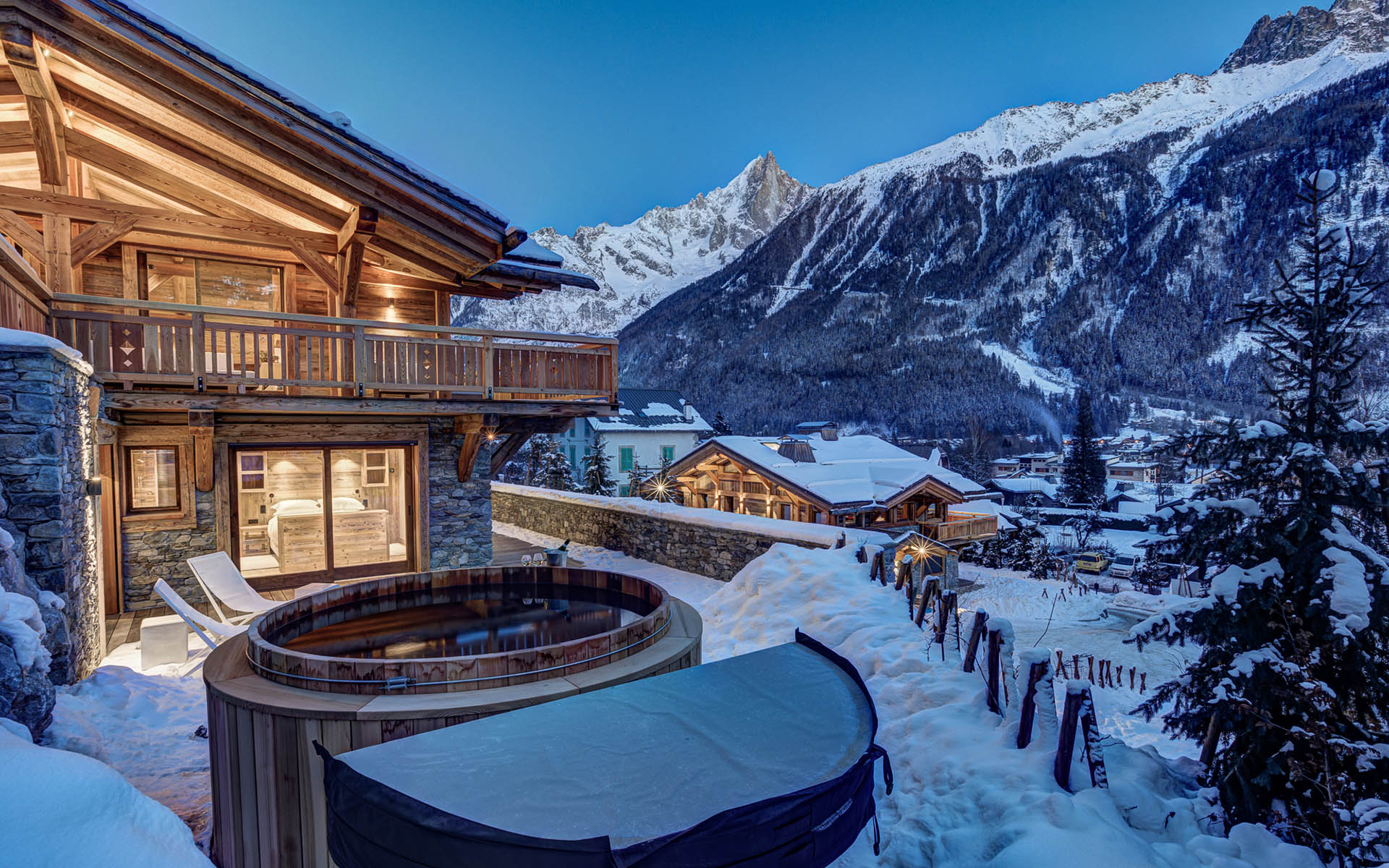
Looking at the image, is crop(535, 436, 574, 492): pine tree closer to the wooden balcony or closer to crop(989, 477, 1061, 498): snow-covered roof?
the wooden balcony

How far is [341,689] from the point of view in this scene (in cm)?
305

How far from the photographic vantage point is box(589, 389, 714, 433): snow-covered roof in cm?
3475

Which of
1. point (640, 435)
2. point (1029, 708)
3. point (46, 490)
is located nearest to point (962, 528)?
point (640, 435)

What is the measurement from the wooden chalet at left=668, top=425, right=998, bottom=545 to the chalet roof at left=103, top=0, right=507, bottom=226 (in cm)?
1283

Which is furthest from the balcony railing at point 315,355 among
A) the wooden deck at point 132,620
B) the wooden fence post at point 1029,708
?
the wooden fence post at point 1029,708

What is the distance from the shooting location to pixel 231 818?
319 centimetres

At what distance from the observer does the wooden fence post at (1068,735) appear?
3113 millimetres

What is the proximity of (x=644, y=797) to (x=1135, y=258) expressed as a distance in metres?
112

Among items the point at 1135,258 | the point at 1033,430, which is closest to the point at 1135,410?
the point at 1033,430

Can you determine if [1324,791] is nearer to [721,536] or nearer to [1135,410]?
[721,536]

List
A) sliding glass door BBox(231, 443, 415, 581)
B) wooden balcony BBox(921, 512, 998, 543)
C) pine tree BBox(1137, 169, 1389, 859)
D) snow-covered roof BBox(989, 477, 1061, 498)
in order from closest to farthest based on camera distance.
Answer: pine tree BBox(1137, 169, 1389, 859) < sliding glass door BBox(231, 443, 415, 581) < wooden balcony BBox(921, 512, 998, 543) < snow-covered roof BBox(989, 477, 1061, 498)

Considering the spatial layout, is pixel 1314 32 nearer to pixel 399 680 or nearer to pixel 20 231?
pixel 20 231

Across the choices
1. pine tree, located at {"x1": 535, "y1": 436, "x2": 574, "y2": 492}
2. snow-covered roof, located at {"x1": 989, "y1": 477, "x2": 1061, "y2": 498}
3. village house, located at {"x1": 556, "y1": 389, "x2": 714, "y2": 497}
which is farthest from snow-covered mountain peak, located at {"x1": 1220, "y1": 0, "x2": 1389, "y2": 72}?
pine tree, located at {"x1": 535, "y1": 436, "x2": 574, "y2": 492}

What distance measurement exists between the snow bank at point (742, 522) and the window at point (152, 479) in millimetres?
7293
